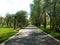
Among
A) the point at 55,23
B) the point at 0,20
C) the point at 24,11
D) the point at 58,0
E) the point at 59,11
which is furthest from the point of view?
the point at 0,20

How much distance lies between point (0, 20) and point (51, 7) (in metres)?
72.2

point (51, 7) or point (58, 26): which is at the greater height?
point (51, 7)

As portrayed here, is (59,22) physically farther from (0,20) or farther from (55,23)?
(0,20)

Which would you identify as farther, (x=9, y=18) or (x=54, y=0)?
(x=9, y=18)

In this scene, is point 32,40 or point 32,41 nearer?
Result: point 32,41

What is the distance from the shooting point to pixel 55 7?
4228cm

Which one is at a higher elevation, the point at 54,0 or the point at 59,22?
the point at 54,0

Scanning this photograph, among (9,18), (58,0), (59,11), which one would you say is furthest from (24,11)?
(58,0)

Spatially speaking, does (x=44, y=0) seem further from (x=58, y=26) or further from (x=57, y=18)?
(x=58, y=26)

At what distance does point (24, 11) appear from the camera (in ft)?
318

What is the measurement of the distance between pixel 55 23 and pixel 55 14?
4275 mm

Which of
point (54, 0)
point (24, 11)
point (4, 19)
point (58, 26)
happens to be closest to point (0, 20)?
point (4, 19)

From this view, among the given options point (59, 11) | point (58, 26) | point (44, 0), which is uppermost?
point (44, 0)

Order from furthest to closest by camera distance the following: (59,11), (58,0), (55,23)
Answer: (55,23) < (59,11) < (58,0)
